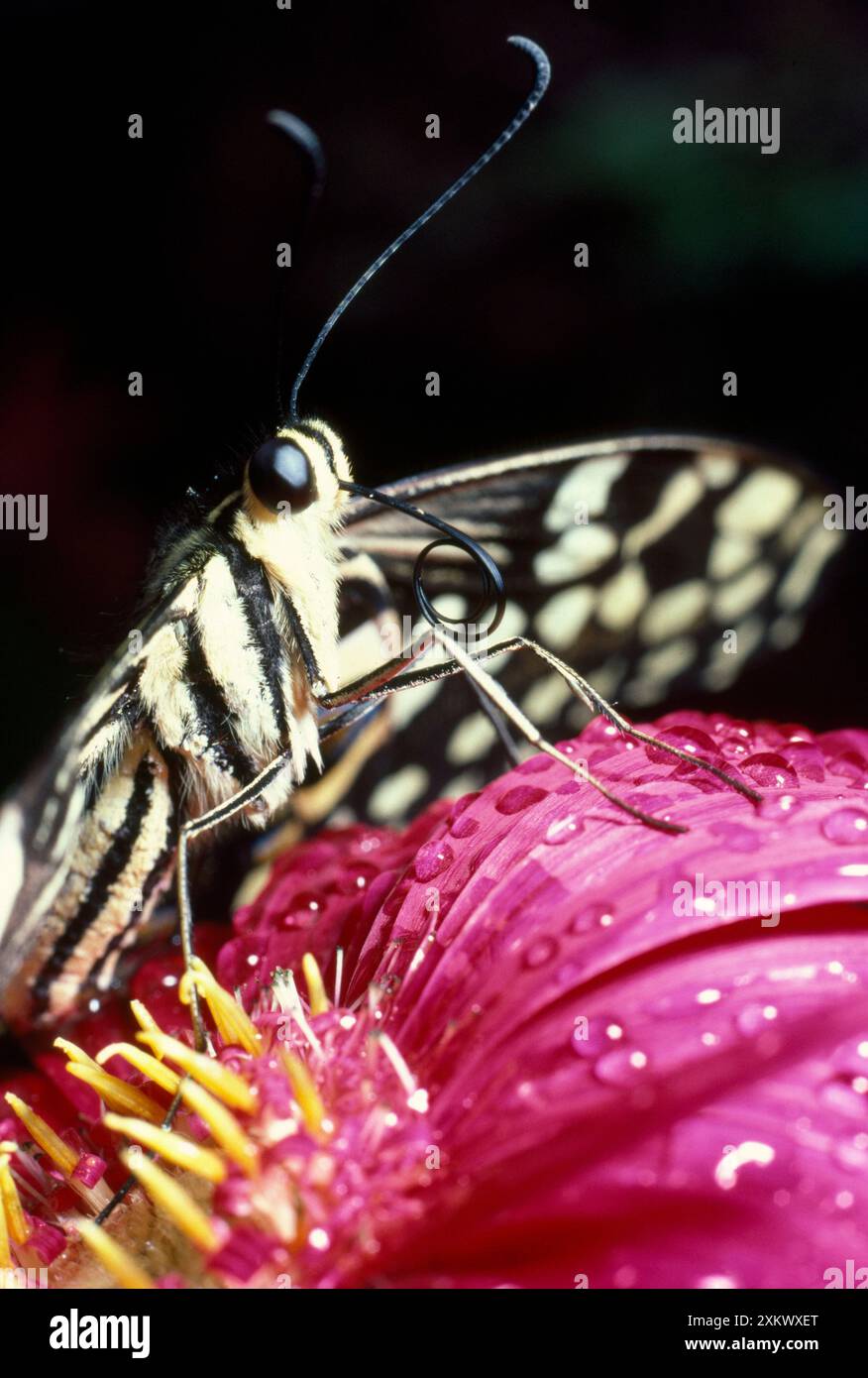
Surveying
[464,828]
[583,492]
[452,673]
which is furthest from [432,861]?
[583,492]

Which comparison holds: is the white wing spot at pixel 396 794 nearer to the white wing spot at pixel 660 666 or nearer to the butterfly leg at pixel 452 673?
the white wing spot at pixel 660 666

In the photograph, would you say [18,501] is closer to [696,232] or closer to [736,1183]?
[696,232]

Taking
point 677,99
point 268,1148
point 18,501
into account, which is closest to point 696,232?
point 677,99

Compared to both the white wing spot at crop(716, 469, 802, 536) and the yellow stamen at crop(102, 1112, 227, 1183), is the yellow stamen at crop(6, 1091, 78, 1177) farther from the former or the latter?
the white wing spot at crop(716, 469, 802, 536)

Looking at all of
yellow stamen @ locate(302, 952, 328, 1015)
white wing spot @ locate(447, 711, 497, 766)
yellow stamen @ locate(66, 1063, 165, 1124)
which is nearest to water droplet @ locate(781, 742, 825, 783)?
yellow stamen @ locate(302, 952, 328, 1015)

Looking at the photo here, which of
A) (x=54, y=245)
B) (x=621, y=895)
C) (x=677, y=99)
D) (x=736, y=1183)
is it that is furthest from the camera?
(x=54, y=245)

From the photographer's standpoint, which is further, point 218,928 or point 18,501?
point 18,501
